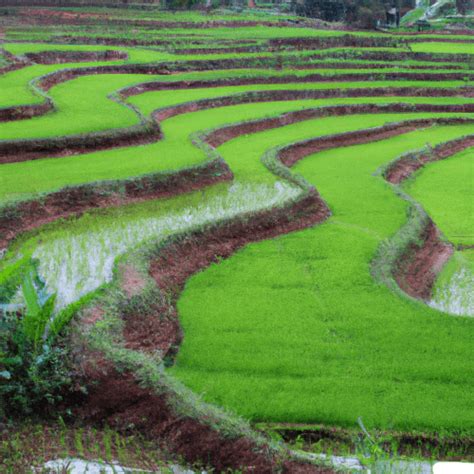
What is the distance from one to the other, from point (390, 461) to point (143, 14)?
1295 inches

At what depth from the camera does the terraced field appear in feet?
16.8

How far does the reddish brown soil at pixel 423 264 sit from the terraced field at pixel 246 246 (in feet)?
0.12

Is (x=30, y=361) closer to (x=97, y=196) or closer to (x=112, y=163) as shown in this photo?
(x=97, y=196)

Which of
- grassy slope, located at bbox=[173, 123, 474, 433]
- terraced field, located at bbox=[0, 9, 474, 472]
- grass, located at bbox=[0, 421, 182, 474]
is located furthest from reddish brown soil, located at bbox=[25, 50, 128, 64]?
grass, located at bbox=[0, 421, 182, 474]

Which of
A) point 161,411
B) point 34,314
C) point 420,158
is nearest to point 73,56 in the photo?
point 420,158

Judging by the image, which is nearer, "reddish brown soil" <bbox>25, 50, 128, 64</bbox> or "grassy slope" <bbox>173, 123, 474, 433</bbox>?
"grassy slope" <bbox>173, 123, 474, 433</bbox>

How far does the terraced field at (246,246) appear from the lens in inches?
201

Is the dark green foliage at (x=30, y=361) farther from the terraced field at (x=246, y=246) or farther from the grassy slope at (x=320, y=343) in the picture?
the grassy slope at (x=320, y=343)

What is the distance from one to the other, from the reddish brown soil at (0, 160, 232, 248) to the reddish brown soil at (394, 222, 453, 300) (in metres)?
3.40

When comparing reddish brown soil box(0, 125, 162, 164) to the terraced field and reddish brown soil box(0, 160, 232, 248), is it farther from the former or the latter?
reddish brown soil box(0, 160, 232, 248)

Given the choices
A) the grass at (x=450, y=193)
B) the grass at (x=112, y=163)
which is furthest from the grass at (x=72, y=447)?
the grass at (x=450, y=193)

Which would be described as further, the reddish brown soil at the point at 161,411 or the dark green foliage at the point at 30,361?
the dark green foliage at the point at 30,361

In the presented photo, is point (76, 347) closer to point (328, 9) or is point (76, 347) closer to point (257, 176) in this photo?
point (257, 176)

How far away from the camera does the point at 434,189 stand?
41.5 ft
